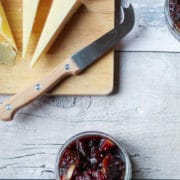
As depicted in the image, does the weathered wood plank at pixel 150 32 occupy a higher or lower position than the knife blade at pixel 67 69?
higher

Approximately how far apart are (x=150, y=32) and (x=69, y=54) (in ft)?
0.56

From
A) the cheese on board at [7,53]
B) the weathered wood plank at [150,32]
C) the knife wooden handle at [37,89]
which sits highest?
the weathered wood plank at [150,32]

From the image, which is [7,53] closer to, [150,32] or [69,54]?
[69,54]

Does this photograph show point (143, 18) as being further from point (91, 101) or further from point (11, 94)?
point (11, 94)

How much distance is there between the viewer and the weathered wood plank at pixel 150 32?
3.06 ft

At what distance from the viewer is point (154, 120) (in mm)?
930

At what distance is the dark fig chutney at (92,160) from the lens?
0.84 metres

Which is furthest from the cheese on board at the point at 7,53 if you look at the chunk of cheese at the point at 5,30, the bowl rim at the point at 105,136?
the bowl rim at the point at 105,136

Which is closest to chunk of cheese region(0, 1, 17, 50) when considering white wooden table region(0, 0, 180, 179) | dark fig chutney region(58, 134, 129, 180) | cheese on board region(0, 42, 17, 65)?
cheese on board region(0, 42, 17, 65)

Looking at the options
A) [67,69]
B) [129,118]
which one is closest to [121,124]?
[129,118]

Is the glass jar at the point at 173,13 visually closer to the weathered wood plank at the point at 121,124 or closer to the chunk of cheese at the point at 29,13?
the weathered wood plank at the point at 121,124

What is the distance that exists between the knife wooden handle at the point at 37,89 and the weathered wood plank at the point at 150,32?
12 cm

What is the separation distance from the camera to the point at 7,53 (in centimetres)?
89

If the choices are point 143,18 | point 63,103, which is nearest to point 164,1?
point 143,18
